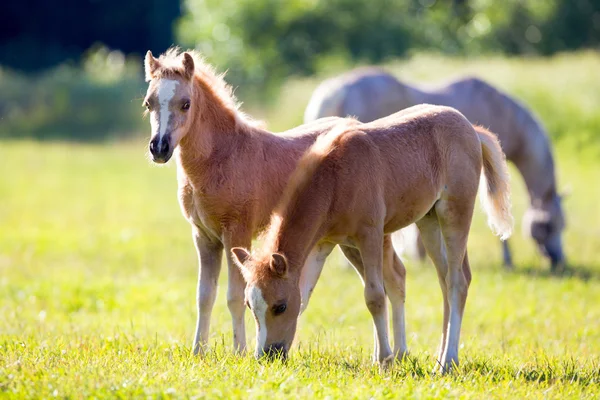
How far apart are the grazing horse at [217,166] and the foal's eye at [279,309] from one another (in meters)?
0.78

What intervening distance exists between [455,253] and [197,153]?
2.20m

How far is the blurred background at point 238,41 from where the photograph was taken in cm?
3431

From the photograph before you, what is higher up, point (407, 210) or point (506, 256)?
point (407, 210)

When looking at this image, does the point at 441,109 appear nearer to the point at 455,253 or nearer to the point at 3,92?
the point at 455,253

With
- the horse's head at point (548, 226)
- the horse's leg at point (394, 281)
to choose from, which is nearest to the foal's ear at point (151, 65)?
the horse's leg at point (394, 281)

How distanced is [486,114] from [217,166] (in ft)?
26.9

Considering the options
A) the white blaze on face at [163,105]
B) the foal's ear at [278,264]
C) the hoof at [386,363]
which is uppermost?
the white blaze on face at [163,105]

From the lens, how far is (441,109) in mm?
7957

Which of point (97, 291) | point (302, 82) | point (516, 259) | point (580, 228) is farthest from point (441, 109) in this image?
point (302, 82)

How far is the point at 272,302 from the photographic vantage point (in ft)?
20.9

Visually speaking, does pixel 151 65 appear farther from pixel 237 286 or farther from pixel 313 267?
pixel 313 267

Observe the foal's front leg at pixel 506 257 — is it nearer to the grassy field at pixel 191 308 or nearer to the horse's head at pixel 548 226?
the grassy field at pixel 191 308

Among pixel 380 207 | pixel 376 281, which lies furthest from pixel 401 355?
pixel 380 207

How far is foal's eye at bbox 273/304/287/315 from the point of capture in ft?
20.9
